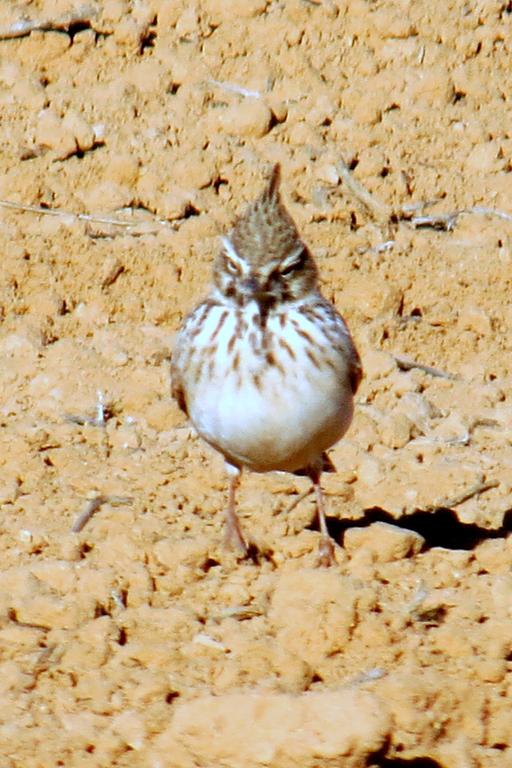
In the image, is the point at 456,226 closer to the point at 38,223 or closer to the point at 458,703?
the point at 38,223

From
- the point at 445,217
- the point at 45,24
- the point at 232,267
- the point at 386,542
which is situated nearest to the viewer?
the point at 232,267

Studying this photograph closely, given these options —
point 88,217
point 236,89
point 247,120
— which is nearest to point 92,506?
point 88,217

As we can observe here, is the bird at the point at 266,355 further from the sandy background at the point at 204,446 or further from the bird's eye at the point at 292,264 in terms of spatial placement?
the sandy background at the point at 204,446

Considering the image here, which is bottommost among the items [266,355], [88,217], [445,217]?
[88,217]

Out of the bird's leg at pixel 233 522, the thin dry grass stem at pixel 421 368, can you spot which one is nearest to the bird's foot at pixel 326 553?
the bird's leg at pixel 233 522

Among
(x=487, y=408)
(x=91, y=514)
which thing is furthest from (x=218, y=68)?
(x=91, y=514)

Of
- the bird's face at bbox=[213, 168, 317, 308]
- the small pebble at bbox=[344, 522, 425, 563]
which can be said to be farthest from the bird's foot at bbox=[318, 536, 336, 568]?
the bird's face at bbox=[213, 168, 317, 308]

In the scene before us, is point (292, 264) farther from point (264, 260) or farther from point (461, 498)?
point (461, 498)
